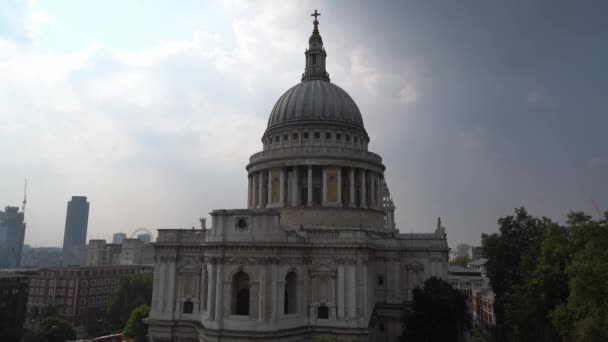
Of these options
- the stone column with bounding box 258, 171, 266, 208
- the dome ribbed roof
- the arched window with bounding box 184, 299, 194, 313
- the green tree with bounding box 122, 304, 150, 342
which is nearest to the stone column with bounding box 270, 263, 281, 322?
the arched window with bounding box 184, 299, 194, 313

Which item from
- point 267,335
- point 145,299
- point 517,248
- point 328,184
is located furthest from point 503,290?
point 145,299

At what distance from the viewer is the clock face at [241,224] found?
40.5m

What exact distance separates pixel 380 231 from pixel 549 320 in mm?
22676

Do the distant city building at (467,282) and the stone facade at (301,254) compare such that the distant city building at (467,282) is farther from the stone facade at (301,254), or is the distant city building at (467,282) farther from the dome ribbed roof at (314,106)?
the dome ribbed roof at (314,106)

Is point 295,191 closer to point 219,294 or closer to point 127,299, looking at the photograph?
point 219,294

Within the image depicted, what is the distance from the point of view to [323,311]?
134 ft

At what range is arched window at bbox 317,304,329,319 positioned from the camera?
40.8 meters

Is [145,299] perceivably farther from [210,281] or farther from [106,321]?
[210,281]

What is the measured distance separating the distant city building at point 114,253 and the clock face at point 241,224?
107 meters

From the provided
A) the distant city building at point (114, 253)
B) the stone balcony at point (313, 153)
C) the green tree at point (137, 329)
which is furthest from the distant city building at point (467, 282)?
the distant city building at point (114, 253)

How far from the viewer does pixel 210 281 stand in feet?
132

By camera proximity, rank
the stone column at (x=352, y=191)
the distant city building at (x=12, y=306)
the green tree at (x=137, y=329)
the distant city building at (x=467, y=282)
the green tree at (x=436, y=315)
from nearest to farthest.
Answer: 1. the green tree at (x=436, y=315)
2. the stone column at (x=352, y=191)
3. the green tree at (x=137, y=329)
4. the distant city building at (x=12, y=306)
5. the distant city building at (x=467, y=282)

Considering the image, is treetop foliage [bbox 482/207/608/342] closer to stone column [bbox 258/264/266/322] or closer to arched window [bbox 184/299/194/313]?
stone column [bbox 258/264/266/322]

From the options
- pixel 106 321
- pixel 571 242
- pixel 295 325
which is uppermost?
pixel 571 242
